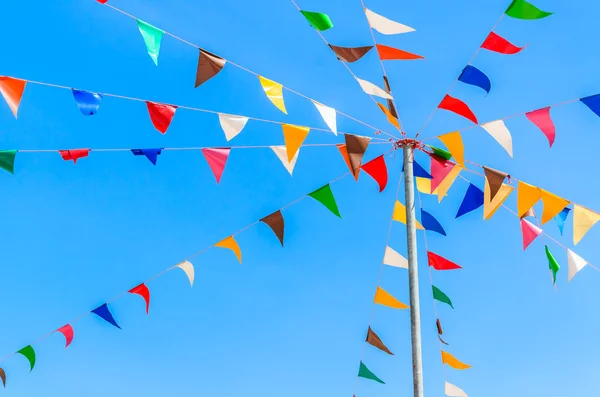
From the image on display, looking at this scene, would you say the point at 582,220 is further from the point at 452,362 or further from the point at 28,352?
the point at 28,352

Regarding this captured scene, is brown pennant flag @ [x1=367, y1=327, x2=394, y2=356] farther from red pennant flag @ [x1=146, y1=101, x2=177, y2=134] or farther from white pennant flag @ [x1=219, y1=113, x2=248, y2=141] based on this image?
red pennant flag @ [x1=146, y1=101, x2=177, y2=134]

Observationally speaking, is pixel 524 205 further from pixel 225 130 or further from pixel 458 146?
pixel 225 130

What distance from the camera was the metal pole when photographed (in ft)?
17.2

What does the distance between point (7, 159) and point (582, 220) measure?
5.80 metres

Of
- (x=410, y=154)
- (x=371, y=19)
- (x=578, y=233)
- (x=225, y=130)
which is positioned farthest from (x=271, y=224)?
(x=578, y=233)

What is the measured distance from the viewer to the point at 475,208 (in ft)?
23.0

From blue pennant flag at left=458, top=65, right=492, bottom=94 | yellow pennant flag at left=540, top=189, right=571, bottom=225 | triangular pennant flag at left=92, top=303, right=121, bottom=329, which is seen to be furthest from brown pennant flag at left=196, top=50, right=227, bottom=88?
yellow pennant flag at left=540, top=189, right=571, bottom=225

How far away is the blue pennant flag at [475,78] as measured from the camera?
6.01m

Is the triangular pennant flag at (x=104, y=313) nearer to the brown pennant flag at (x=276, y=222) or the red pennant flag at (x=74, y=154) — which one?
the red pennant flag at (x=74, y=154)

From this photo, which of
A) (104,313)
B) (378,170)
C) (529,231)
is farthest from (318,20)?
(104,313)

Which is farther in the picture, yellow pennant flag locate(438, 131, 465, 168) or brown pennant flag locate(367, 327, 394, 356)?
brown pennant flag locate(367, 327, 394, 356)

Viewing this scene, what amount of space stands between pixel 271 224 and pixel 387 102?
6.15 ft

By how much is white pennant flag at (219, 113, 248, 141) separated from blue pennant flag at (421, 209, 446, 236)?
2668 mm

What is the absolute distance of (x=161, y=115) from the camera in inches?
245
